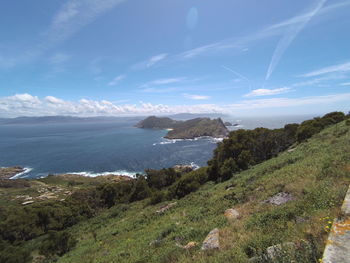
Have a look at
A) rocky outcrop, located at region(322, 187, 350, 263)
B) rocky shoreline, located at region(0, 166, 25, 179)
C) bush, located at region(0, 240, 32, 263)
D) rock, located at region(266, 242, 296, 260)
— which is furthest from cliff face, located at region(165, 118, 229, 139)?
rocky outcrop, located at region(322, 187, 350, 263)

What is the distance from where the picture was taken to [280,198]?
Result: 9.09 meters

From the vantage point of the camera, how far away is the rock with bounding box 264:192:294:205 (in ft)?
28.4

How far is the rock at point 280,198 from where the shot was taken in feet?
28.4

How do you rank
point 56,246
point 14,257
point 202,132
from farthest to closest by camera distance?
point 202,132
point 56,246
point 14,257

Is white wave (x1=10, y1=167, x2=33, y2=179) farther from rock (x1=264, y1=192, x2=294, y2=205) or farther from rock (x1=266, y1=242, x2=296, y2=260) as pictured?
rock (x1=266, y1=242, x2=296, y2=260)

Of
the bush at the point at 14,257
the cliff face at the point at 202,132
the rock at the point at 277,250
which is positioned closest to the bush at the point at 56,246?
the bush at the point at 14,257

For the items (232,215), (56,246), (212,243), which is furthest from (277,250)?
(56,246)

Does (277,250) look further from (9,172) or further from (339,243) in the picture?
(9,172)

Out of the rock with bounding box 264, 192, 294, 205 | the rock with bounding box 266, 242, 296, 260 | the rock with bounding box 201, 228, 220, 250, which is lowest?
the rock with bounding box 201, 228, 220, 250

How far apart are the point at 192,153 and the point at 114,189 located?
66855mm

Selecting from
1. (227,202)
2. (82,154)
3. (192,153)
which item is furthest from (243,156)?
(82,154)

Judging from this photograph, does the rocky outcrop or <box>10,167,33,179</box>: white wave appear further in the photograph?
<box>10,167,33,179</box>: white wave

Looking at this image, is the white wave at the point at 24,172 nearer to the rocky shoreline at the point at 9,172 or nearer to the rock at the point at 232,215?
the rocky shoreline at the point at 9,172

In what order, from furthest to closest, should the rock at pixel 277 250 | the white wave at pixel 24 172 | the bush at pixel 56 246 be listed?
the white wave at pixel 24 172, the bush at pixel 56 246, the rock at pixel 277 250
